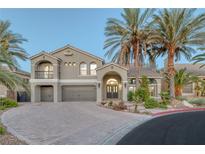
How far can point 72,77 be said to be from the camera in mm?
23047

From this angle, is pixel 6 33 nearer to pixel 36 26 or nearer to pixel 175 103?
pixel 36 26

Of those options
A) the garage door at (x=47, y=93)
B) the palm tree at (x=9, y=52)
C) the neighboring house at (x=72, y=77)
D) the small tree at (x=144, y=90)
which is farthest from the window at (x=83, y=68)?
the small tree at (x=144, y=90)

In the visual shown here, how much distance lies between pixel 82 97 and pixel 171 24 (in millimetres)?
13432

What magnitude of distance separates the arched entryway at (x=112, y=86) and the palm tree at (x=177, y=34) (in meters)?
6.30

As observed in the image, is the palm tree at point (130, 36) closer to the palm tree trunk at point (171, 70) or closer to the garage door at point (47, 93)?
the palm tree trunk at point (171, 70)

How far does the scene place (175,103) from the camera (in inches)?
724

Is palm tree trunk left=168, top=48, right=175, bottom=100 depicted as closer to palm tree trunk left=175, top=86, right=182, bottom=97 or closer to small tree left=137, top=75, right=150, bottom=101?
palm tree trunk left=175, top=86, right=182, bottom=97

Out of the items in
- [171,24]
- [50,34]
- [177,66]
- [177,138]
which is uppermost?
[171,24]

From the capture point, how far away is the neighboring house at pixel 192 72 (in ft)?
64.6

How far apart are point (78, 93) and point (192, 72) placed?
14149 mm

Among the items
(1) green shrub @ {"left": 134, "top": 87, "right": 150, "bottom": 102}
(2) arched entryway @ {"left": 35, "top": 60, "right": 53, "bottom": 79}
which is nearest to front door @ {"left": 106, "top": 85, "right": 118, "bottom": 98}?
(1) green shrub @ {"left": 134, "top": 87, "right": 150, "bottom": 102}

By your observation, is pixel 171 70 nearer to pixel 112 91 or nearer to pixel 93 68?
pixel 112 91

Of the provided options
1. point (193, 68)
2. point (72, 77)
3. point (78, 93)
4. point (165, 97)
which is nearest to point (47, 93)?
point (72, 77)
